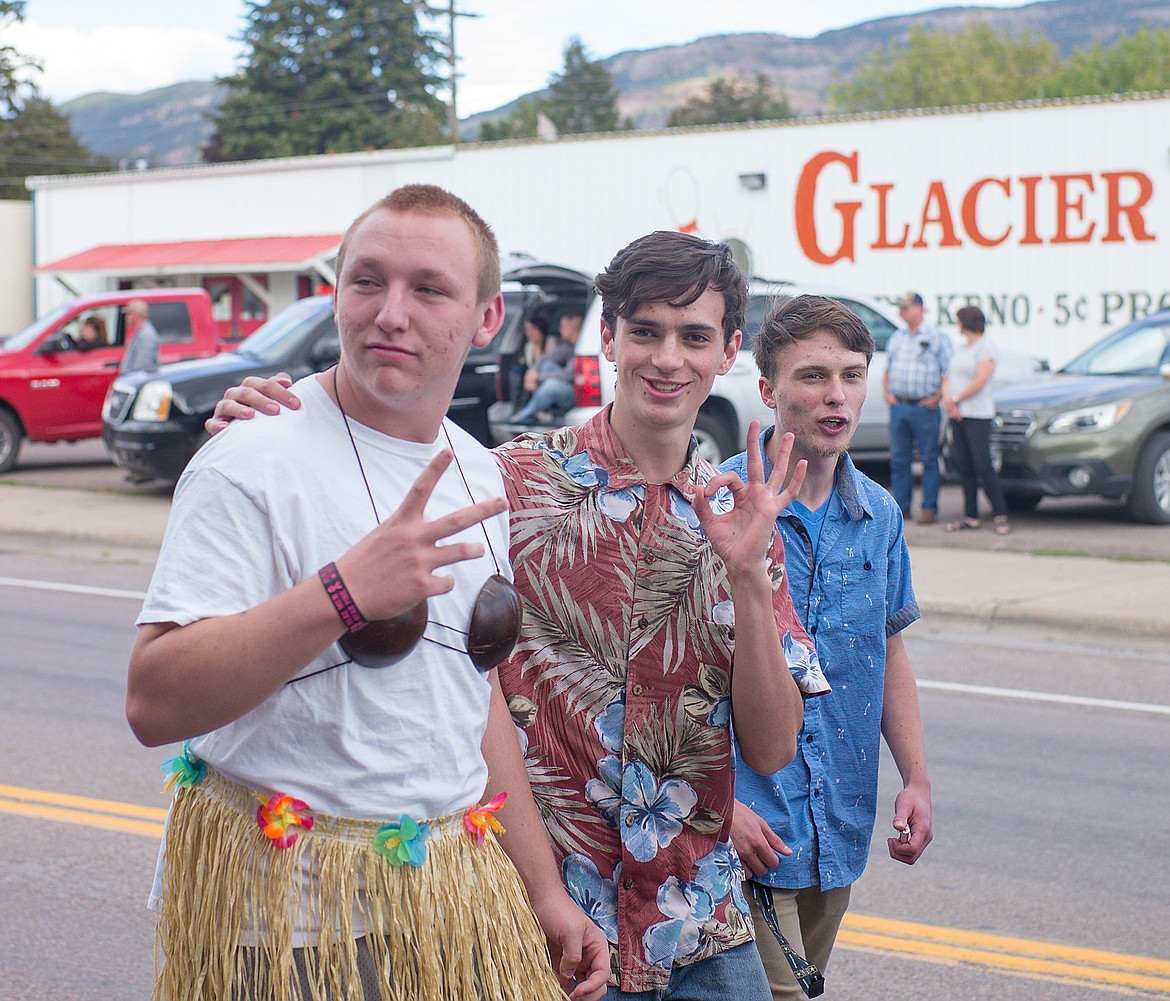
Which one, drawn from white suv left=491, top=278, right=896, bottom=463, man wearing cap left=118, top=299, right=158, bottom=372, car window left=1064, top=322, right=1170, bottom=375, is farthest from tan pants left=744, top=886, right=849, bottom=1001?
man wearing cap left=118, top=299, right=158, bottom=372

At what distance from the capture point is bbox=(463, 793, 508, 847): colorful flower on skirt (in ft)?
7.42

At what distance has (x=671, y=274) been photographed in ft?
8.69

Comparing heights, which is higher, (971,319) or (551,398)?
(971,319)

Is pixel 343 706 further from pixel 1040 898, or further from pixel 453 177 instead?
pixel 453 177

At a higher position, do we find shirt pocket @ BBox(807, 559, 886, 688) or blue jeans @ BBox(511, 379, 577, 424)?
shirt pocket @ BBox(807, 559, 886, 688)

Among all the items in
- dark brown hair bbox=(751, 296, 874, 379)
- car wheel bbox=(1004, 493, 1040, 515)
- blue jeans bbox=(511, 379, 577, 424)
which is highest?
dark brown hair bbox=(751, 296, 874, 379)

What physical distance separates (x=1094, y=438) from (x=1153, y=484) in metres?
0.82

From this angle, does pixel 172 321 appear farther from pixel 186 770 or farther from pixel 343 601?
pixel 343 601

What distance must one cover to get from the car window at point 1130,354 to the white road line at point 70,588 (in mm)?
8259

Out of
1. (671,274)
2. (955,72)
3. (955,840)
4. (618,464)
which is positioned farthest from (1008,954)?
(955,72)

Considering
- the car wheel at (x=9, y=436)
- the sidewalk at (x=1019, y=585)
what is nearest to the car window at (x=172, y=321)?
the car wheel at (x=9, y=436)

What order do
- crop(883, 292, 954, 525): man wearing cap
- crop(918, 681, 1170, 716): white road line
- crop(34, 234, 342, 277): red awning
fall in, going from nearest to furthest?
crop(918, 681, 1170, 716): white road line, crop(883, 292, 954, 525): man wearing cap, crop(34, 234, 342, 277): red awning

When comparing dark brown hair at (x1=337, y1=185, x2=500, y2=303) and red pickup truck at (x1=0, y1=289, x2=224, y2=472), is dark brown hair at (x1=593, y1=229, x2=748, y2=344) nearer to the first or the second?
dark brown hair at (x1=337, y1=185, x2=500, y2=303)

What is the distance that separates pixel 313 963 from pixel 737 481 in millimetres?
1029
